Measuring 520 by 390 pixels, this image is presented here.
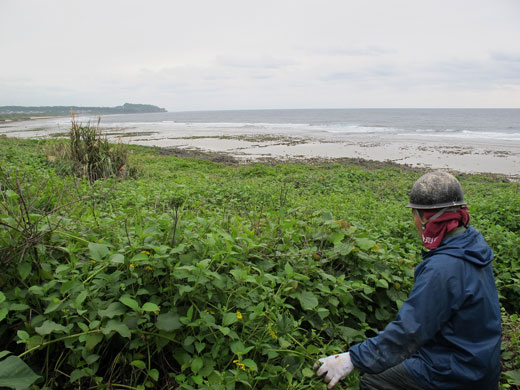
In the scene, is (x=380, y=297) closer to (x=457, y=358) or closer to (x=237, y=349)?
(x=457, y=358)

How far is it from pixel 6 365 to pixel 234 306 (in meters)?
1.29

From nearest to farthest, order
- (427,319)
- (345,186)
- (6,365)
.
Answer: (6,365), (427,319), (345,186)

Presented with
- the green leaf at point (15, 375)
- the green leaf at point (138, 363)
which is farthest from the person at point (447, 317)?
the green leaf at point (15, 375)

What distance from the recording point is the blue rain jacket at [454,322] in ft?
6.36

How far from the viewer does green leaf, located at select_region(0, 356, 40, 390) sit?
1.63 metres

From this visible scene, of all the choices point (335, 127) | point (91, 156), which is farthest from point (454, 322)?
point (335, 127)

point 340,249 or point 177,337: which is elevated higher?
point 340,249

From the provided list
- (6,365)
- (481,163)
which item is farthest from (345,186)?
(481,163)

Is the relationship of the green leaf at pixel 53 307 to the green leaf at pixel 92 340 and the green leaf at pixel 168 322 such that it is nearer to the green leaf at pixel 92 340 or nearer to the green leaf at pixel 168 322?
the green leaf at pixel 92 340

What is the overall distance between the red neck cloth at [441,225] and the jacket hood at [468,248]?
4cm

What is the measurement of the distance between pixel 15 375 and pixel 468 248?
2.52 meters

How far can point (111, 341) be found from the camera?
7.52 ft

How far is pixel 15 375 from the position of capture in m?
1.69

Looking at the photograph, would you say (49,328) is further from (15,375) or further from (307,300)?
(307,300)
